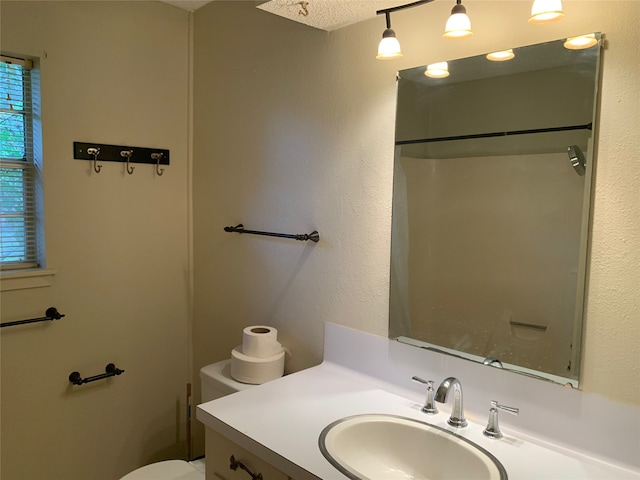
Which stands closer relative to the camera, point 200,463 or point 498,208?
point 498,208

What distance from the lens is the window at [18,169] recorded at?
1.94 m

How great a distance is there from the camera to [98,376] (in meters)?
2.17

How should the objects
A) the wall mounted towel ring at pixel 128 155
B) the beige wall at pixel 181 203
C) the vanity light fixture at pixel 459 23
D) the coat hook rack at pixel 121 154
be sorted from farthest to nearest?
the wall mounted towel ring at pixel 128 155 → the coat hook rack at pixel 121 154 → the beige wall at pixel 181 203 → the vanity light fixture at pixel 459 23

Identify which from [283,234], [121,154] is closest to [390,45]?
[283,234]

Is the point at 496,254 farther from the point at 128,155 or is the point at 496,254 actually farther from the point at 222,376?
the point at 128,155

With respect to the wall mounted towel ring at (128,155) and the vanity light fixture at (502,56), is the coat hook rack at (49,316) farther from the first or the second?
the vanity light fixture at (502,56)

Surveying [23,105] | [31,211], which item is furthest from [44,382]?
[23,105]

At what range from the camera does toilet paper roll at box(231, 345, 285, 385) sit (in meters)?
1.87

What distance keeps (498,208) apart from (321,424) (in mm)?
774

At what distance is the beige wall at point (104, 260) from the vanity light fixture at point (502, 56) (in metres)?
1.53

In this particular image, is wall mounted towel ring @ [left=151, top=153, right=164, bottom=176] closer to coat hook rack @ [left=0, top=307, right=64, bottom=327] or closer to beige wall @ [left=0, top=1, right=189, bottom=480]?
beige wall @ [left=0, top=1, right=189, bottom=480]

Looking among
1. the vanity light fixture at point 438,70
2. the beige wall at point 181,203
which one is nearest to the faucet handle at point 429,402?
the beige wall at point 181,203

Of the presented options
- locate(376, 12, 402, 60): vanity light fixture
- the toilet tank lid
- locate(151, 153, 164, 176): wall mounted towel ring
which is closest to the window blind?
locate(151, 153, 164, 176): wall mounted towel ring

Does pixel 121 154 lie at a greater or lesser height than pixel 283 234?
greater
